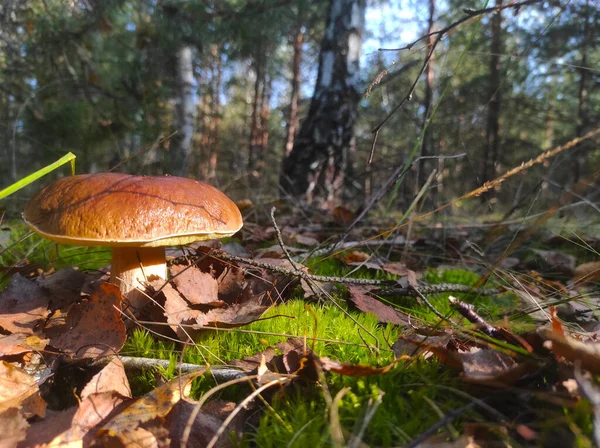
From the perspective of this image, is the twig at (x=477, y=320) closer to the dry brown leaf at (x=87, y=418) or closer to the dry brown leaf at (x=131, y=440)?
the dry brown leaf at (x=131, y=440)

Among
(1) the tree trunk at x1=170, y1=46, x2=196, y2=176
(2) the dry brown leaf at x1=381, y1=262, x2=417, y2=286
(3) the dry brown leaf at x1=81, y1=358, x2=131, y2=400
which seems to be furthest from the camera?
(1) the tree trunk at x1=170, y1=46, x2=196, y2=176

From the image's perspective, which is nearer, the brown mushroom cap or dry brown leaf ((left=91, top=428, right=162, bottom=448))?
dry brown leaf ((left=91, top=428, right=162, bottom=448))

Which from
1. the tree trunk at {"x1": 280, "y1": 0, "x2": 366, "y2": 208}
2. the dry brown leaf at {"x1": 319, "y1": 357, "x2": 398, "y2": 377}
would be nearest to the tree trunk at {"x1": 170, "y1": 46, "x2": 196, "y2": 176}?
the tree trunk at {"x1": 280, "y1": 0, "x2": 366, "y2": 208}

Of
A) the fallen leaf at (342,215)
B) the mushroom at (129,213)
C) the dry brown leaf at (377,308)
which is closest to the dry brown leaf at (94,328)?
the mushroom at (129,213)

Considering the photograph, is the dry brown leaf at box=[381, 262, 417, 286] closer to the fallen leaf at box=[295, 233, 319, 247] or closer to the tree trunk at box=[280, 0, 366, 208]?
the fallen leaf at box=[295, 233, 319, 247]

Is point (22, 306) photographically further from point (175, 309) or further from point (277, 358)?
point (277, 358)

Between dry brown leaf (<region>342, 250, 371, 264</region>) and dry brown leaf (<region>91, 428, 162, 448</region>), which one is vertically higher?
dry brown leaf (<region>342, 250, 371, 264</region>)

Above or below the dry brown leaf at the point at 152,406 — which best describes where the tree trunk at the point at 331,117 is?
above

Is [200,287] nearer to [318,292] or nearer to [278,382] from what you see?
[318,292]
